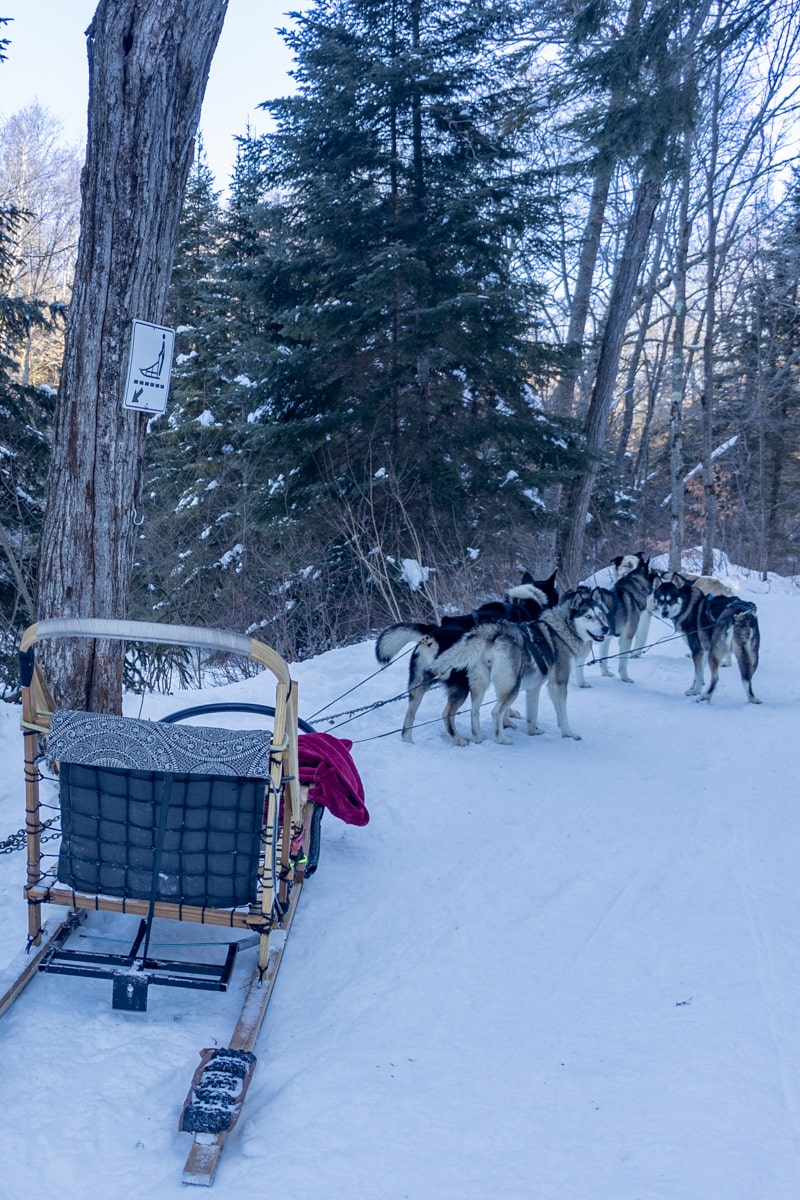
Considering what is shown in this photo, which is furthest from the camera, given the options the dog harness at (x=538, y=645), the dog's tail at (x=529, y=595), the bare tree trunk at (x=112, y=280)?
the dog's tail at (x=529, y=595)

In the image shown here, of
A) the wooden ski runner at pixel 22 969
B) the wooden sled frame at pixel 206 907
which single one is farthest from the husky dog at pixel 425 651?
the wooden ski runner at pixel 22 969

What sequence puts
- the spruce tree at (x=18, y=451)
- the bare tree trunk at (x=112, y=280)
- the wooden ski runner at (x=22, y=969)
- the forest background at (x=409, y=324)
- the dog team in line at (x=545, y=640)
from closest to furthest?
the wooden ski runner at (x=22, y=969) → the bare tree trunk at (x=112, y=280) → the dog team in line at (x=545, y=640) → the spruce tree at (x=18, y=451) → the forest background at (x=409, y=324)

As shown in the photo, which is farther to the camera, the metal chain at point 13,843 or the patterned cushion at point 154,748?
the metal chain at point 13,843

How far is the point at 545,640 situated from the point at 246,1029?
4.86m

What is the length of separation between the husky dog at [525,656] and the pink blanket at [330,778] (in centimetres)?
229

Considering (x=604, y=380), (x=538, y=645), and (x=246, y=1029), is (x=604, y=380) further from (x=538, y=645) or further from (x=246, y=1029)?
(x=246, y=1029)

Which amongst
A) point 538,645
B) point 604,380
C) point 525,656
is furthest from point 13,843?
point 604,380

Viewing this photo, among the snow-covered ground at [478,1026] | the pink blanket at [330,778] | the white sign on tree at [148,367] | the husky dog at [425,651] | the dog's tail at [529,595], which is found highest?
the white sign on tree at [148,367]

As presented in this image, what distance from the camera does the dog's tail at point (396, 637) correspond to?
21.4ft

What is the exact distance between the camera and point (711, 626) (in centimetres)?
925

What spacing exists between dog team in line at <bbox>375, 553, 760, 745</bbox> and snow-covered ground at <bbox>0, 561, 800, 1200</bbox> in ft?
3.32

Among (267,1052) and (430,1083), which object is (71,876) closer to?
(267,1052)

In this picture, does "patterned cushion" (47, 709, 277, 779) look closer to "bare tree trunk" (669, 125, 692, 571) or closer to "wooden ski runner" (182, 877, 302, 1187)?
"wooden ski runner" (182, 877, 302, 1187)

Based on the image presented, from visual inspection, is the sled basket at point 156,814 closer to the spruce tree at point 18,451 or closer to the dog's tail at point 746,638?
the dog's tail at point 746,638
